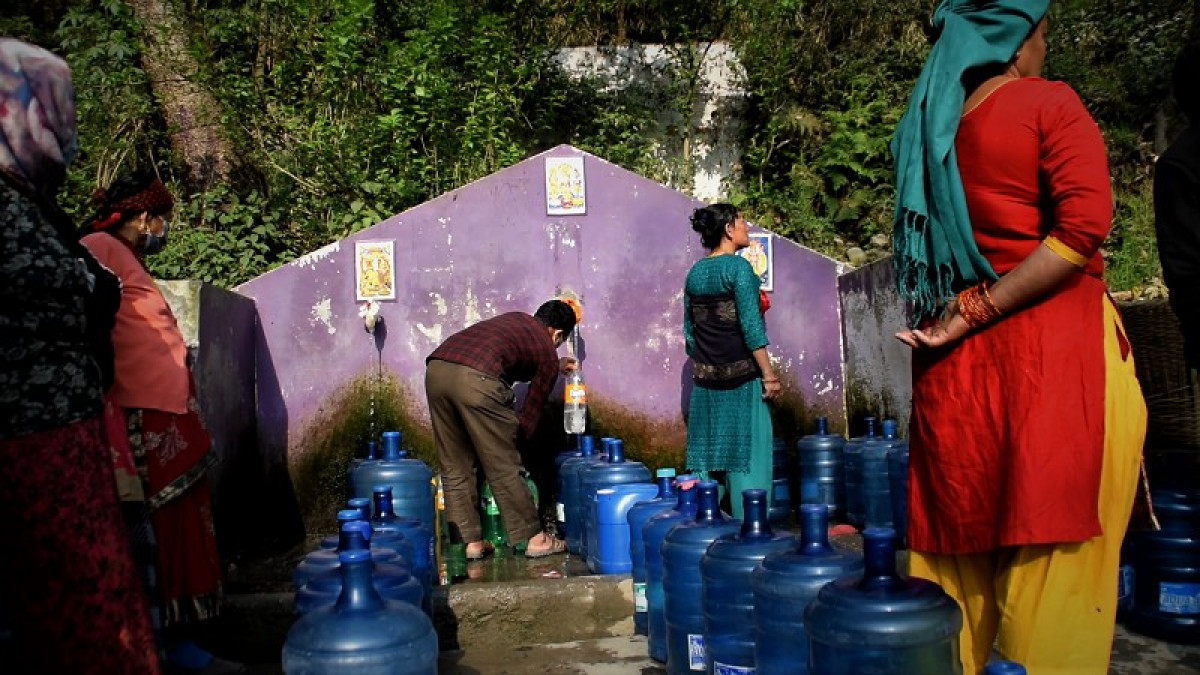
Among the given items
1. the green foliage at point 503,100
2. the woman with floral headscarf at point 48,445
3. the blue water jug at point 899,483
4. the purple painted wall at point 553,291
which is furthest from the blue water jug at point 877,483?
the woman with floral headscarf at point 48,445

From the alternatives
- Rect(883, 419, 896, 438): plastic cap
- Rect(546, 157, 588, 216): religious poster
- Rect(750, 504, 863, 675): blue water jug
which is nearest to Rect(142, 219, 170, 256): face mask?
Rect(750, 504, 863, 675): blue water jug

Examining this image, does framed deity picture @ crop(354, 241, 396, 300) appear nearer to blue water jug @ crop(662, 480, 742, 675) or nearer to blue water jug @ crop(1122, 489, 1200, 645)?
blue water jug @ crop(662, 480, 742, 675)

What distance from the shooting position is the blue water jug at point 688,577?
393 cm

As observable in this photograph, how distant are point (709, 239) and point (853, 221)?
529 centimetres

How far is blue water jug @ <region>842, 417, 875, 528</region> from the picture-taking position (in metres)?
6.62

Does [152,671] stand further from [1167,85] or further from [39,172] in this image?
[1167,85]

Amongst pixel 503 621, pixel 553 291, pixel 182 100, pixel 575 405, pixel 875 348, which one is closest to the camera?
pixel 503 621

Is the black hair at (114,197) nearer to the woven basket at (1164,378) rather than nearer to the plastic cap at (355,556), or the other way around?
the plastic cap at (355,556)

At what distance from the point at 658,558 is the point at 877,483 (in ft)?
7.67

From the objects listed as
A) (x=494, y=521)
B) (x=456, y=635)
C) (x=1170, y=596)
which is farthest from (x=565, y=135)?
(x=1170, y=596)

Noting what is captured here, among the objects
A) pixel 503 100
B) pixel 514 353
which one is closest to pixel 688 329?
pixel 514 353

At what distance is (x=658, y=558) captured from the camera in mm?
4500

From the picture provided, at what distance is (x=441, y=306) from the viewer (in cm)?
741

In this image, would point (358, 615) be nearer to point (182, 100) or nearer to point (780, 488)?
point (780, 488)
